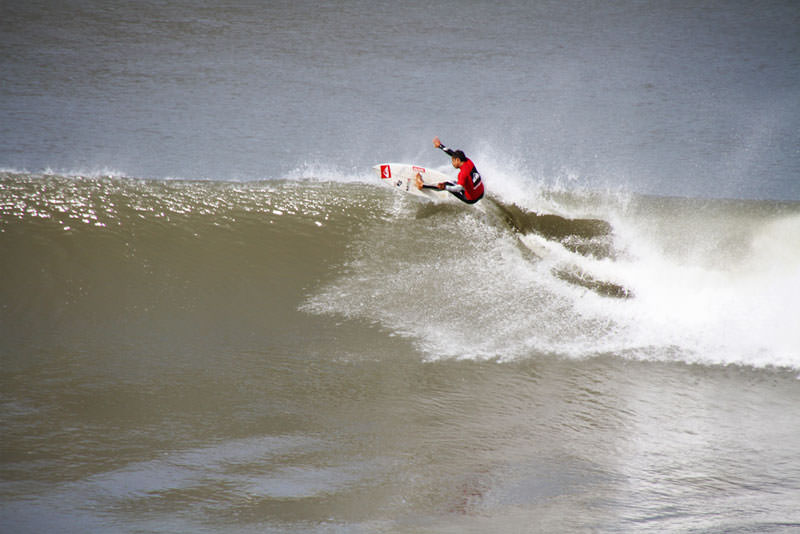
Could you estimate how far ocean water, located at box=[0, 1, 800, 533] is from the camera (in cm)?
411

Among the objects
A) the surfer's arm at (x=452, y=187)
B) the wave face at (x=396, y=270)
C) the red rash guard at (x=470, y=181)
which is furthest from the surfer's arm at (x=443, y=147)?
the wave face at (x=396, y=270)

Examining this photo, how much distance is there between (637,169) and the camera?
13148 mm

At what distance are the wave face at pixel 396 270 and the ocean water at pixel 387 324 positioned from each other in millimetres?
36

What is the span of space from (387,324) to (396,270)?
3.95ft

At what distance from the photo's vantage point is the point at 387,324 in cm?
671

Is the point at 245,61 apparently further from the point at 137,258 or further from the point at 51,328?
the point at 51,328

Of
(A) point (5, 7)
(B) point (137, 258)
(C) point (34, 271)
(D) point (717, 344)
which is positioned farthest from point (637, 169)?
(A) point (5, 7)

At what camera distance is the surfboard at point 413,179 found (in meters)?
9.09

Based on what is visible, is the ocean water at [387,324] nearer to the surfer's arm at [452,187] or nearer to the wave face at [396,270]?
the wave face at [396,270]

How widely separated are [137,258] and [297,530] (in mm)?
4963

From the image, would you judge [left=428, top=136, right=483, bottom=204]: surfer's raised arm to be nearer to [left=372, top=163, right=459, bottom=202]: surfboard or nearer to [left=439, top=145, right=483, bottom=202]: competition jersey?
[left=439, top=145, right=483, bottom=202]: competition jersey

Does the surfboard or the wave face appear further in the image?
the surfboard

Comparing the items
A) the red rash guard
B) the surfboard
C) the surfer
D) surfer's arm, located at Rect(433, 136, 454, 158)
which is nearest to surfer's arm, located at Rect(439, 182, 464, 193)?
the surfer

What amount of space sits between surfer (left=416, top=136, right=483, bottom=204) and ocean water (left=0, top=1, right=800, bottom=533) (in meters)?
0.43
